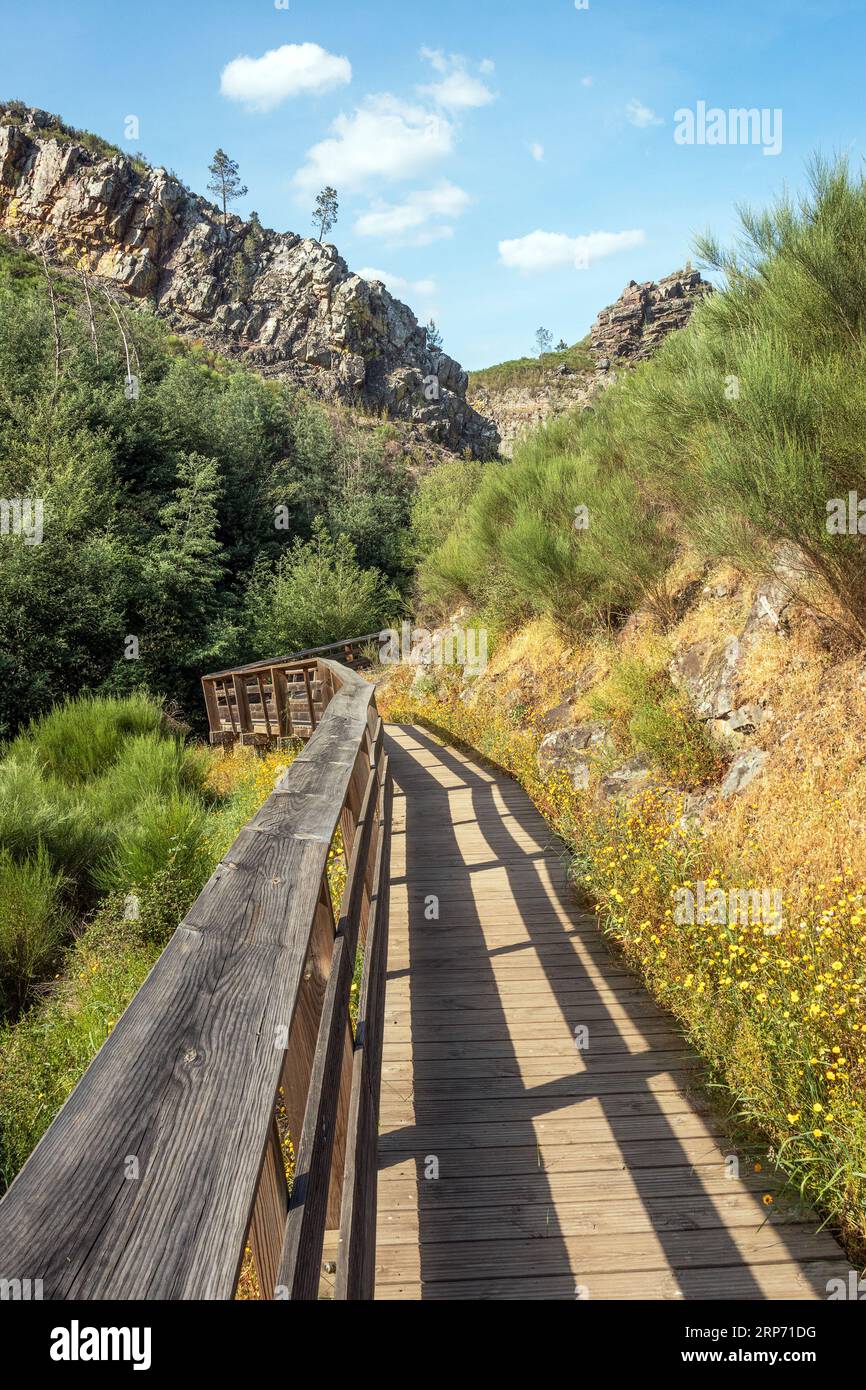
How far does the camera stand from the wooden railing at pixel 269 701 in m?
10.5

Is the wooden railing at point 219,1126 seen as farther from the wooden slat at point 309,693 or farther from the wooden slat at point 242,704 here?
the wooden slat at point 242,704

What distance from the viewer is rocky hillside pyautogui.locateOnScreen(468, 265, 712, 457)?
207 feet

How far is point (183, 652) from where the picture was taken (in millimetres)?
18656

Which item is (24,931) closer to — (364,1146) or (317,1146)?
(364,1146)

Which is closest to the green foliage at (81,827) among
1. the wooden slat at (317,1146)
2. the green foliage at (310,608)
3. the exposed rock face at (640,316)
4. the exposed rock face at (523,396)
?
the wooden slat at (317,1146)

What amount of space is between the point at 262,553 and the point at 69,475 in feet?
23.4

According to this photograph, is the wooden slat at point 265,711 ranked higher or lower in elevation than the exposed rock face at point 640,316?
lower

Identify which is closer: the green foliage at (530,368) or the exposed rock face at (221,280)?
the exposed rock face at (221,280)

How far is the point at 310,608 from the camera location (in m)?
20.8

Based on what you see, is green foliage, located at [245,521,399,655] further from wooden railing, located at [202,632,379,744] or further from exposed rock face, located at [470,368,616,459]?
exposed rock face, located at [470,368,616,459]

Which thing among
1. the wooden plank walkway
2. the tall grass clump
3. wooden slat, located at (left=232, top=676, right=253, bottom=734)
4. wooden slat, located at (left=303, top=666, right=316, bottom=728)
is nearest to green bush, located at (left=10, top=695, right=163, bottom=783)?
wooden slat, located at (left=232, top=676, right=253, bottom=734)

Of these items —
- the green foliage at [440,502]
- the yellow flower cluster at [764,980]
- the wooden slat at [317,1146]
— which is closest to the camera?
the wooden slat at [317,1146]

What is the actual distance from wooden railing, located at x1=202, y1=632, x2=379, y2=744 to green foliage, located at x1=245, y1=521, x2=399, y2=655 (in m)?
6.16
